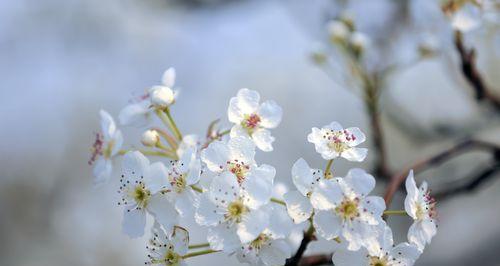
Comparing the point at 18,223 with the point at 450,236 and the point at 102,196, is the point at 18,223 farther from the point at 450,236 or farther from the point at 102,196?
the point at 450,236

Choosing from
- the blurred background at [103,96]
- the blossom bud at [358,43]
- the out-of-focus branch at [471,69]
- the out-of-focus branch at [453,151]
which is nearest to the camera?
the out-of-focus branch at [453,151]

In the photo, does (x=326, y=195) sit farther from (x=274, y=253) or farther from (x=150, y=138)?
(x=150, y=138)

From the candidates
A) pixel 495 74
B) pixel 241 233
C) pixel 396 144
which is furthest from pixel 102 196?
pixel 241 233

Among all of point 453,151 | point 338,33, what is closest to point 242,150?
point 453,151

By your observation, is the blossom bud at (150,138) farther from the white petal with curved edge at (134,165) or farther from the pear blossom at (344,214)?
the pear blossom at (344,214)

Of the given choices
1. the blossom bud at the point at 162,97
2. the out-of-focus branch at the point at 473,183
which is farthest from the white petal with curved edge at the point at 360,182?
the out-of-focus branch at the point at 473,183

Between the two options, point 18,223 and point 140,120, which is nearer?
point 140,120
